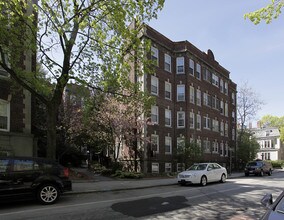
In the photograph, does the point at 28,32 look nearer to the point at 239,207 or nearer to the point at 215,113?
the point at 239,207

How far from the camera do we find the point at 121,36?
49.9 ft

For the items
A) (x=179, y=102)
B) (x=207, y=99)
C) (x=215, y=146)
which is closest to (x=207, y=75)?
(x=207, y=99)

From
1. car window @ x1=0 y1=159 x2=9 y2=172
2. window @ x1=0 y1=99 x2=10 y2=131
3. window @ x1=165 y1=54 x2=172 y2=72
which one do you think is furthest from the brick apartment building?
car window @ x1=0 y1=159 x2=9 y2=172

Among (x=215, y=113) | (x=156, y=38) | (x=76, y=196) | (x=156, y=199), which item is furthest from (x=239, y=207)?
(x=215, y=113)

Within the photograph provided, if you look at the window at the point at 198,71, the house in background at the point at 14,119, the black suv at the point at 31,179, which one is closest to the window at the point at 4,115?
the house in background at the point at 14,119

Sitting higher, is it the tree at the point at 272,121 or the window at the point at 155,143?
the tree at the point at 272,121

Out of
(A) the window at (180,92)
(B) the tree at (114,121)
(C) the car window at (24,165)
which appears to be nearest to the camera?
(C) the car window at (24,165)

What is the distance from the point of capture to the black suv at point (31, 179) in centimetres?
1038

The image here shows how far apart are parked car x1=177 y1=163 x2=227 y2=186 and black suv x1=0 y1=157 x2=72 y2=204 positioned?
902cm

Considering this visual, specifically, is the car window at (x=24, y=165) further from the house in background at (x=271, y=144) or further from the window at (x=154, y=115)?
the house in background at (x=271, y=144)

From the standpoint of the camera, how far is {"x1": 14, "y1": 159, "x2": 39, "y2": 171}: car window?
35.3 ft

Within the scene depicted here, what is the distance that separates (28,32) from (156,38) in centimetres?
1769

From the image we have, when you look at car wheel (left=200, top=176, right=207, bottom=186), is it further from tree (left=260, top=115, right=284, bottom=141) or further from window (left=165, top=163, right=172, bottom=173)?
tree (left=260, top=115, right=284, bottom=141)

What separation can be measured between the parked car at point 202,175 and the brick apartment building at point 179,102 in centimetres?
771
